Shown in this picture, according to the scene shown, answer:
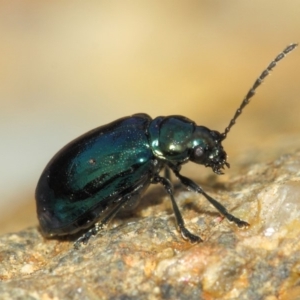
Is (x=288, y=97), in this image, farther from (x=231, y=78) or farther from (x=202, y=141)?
(x=202, y=141)

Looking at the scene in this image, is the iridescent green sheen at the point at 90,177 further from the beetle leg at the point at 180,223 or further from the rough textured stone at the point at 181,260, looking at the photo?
the rough textured stone at the point at 181,260

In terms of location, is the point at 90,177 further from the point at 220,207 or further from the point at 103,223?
the point at 220,207

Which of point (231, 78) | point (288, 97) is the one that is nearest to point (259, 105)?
point (288, 97)

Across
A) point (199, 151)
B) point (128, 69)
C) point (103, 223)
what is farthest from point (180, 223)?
point (128, 69)

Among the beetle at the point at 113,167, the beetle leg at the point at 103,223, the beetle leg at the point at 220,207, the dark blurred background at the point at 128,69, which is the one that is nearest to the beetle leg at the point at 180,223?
the beetle at the point at 113,167

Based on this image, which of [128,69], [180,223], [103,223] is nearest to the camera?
[180,223]

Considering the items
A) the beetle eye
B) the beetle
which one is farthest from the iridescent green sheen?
the beetle eye

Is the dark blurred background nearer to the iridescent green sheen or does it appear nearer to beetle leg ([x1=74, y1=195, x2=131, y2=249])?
the iridescent green sheen
